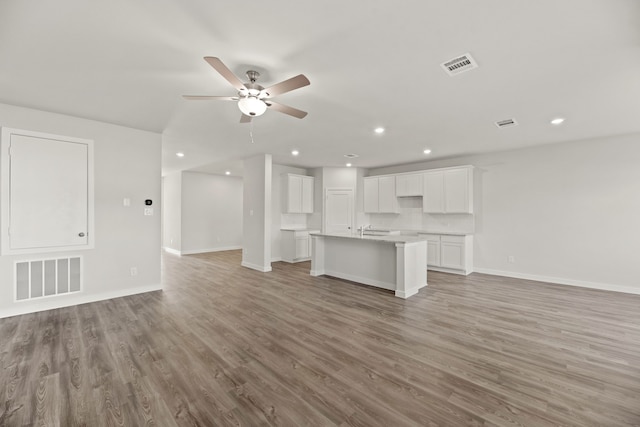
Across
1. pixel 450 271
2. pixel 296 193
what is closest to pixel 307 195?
pixel 296 193

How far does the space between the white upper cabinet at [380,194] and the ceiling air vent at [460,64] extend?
470 centimetres

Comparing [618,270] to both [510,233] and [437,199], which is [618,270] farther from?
[437,199]

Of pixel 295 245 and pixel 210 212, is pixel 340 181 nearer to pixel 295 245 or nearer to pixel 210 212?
pixel 295 245

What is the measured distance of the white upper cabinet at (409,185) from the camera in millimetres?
6652

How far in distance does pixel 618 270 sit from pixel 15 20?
8220 millimetres

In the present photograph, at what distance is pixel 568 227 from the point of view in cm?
508

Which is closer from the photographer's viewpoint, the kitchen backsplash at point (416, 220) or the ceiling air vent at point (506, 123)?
the ceiling air vent at point (506, 123)

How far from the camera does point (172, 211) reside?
29.7ft

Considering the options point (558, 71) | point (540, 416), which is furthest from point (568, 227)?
point (540, 416)

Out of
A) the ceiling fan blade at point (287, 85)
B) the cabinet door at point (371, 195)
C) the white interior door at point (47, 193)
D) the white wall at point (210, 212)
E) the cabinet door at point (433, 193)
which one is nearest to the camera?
the ceiling fan blade at point (287, 85)

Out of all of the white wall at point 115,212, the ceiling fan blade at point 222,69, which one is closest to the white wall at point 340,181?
the white wall at point 115,212

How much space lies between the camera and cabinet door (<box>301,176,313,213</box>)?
7746 millimetres

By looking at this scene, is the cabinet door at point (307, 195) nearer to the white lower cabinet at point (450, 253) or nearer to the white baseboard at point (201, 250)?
the white lower cabinet at point (450, 253)

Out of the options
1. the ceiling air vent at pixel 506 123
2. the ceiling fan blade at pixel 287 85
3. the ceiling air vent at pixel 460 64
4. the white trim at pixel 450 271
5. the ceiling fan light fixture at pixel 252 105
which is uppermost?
the ceiling air vent at pixel 506 123
